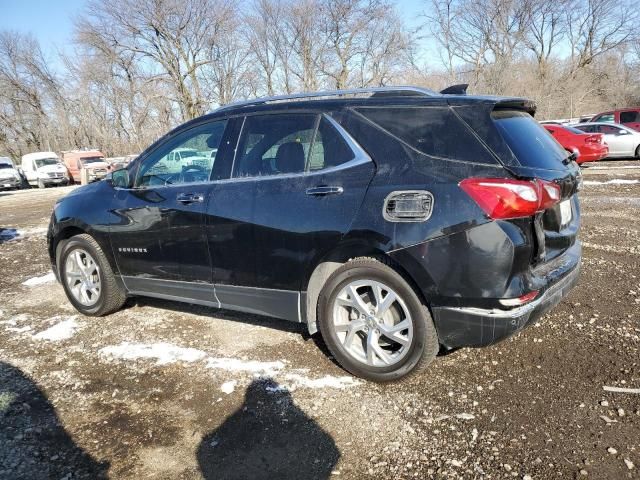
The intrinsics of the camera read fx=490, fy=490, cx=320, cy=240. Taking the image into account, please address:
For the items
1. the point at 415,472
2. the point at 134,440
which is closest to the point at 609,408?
the point at 415,472

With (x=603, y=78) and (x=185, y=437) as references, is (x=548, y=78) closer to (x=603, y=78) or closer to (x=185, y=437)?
(x=603, y=78)

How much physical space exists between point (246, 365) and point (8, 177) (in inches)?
1102

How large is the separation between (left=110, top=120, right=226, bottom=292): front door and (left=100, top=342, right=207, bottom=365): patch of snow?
45cm

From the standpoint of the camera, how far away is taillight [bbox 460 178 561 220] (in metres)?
2.62

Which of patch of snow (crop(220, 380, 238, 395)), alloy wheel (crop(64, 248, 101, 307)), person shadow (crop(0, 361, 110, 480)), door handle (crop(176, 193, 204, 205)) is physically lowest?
patch of snow (crop(220, 380, 238, 395))

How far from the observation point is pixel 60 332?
4.31 metres

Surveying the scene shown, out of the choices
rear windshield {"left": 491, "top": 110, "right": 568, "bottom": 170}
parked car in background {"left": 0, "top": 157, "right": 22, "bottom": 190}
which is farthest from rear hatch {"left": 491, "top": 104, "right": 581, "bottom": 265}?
parked car in background {"left": 0, "top": 157, "right": 22, "bottom": 190}

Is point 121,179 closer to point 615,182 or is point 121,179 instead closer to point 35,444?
point 35,444

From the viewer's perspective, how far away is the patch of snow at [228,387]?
3174 mm

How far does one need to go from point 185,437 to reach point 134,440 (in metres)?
0.28

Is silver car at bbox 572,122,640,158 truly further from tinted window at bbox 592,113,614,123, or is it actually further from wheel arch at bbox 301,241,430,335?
wheel arch at bbox 301,241,430,335

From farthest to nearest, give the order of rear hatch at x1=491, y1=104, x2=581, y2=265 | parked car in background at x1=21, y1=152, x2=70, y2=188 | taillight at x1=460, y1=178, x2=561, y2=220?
parked car in background at x1=21, y1=152, x2=70, y2=188 < rear hatch at x1=491, y1=104, x2=581, y2=265 < taillight at x1=460, y1=178, x2=561, y2=220

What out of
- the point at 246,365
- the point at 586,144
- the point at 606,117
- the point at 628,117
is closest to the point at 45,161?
the point at 586,144

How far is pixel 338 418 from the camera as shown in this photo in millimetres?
2807
